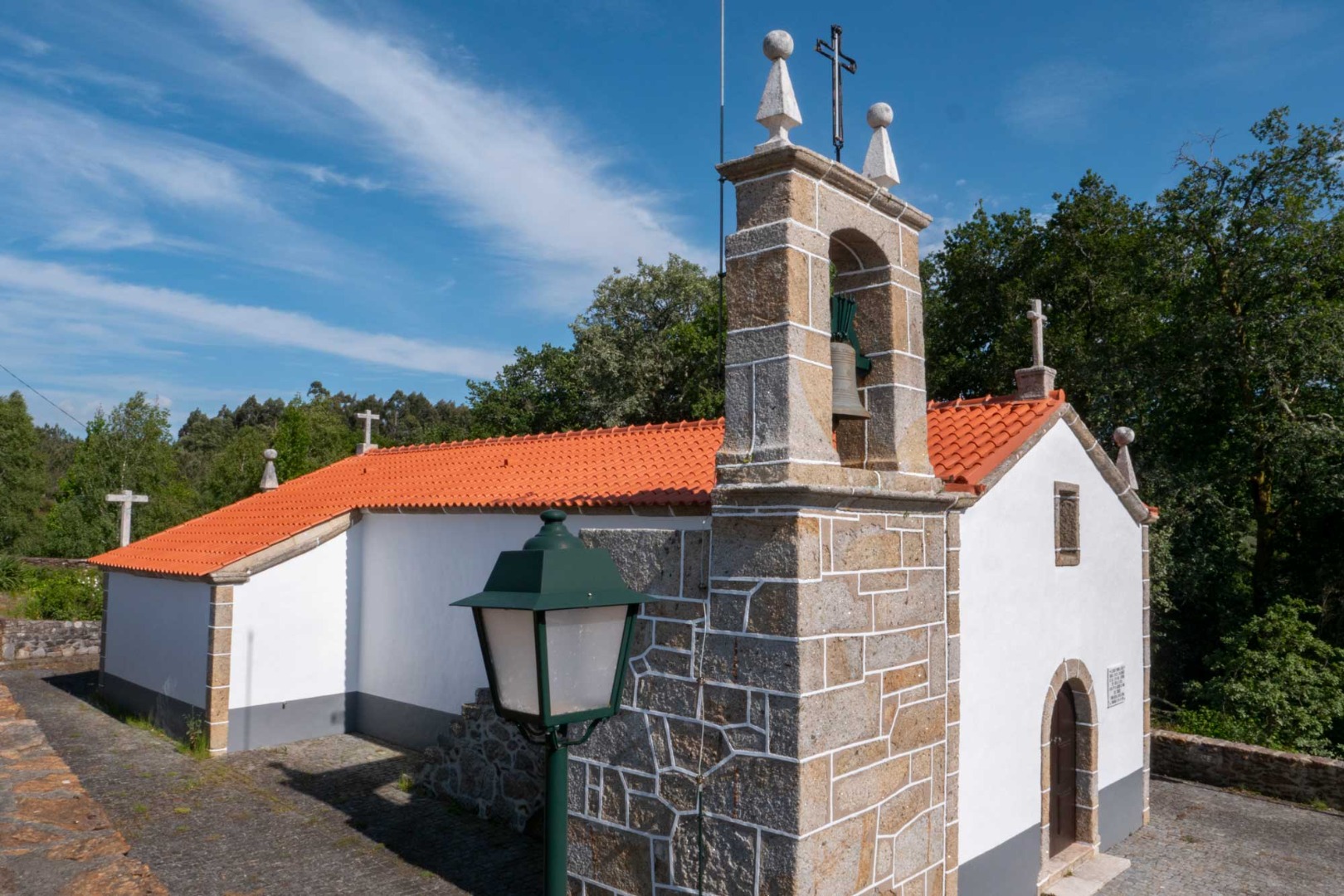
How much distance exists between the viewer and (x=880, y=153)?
5.45 meters

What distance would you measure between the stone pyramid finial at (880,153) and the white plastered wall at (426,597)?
4580 millimetres

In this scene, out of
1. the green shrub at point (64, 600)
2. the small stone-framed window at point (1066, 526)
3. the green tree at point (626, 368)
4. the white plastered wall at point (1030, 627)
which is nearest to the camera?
the white plastered wall at point (1030, 627)

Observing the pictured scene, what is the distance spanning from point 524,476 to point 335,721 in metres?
4.13

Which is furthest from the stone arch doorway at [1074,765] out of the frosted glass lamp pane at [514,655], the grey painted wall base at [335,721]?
the frosted glass lamp pane at [514,655]

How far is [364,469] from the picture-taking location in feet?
45.7

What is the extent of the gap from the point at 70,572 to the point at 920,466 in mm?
21883

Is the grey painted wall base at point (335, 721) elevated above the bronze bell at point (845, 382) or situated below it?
below

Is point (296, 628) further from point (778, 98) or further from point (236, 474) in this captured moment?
point (236, 474)

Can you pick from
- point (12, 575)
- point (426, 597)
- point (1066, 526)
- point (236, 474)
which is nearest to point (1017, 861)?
point (1066, 526)

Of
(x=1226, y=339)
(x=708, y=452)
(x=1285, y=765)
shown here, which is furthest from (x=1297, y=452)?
(x=708, y=452)

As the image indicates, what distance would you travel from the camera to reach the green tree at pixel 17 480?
32688mm

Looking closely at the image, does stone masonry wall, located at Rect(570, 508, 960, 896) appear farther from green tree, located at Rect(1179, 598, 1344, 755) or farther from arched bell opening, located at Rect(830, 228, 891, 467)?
green tree, located at Rect(1179, 598, 1344, 755)

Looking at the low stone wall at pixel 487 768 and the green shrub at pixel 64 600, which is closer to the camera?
the low stone wall at pixel 487 768

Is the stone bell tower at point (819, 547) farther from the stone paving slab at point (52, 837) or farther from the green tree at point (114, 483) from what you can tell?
the green tree at point (114, 483)
